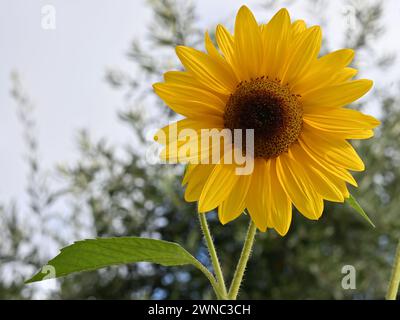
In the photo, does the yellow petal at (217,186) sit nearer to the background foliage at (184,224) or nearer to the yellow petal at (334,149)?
the yellow petal at (334,149)

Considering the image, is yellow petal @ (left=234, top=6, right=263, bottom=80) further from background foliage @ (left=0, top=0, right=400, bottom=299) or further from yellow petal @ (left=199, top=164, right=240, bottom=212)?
background foliage @ (left=0, top=0, right=400, bottom=299)

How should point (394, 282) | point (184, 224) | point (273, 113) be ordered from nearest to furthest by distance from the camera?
point (394, 282)
point (273, 113)
point (184, 224)

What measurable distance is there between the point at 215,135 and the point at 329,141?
7 centimetres

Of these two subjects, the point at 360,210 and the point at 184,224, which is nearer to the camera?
the point at 360,210

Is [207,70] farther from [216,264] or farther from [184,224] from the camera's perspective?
[184,224]

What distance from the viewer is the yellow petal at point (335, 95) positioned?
362 mm

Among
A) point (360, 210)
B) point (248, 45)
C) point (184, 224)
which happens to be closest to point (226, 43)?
A: point (248, 45)

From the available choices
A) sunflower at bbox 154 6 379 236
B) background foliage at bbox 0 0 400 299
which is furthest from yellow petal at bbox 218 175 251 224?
background foliage at bbox 0 0 400 299

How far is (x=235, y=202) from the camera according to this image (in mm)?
373

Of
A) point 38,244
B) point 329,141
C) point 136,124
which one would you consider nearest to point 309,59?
point 329,141

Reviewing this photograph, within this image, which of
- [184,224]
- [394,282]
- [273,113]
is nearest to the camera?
[394,282]

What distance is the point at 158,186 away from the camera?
1890 mm

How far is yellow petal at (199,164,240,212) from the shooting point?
1.16 ft

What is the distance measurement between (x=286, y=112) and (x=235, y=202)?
83 millimetres
